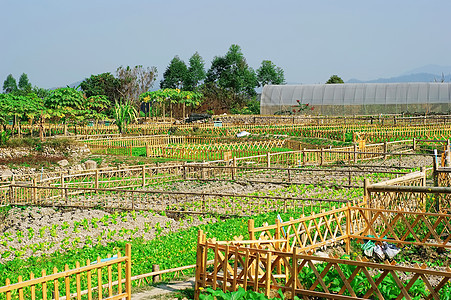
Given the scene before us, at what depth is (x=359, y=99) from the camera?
211 feet

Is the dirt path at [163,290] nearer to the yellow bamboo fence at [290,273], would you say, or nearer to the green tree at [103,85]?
the yellow bamboo fence at [290,273]

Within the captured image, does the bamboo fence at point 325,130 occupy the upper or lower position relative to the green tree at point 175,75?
lower

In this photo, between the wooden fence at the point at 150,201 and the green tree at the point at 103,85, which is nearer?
the wooden fence at the point at 150,201

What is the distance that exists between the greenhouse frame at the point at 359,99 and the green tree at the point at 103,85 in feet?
66.2

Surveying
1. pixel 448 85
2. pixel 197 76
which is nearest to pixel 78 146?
pixel 448 85

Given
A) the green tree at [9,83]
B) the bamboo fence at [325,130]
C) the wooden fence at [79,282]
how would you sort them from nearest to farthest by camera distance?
the wooden fence at [79,282]
the bamboo fence at [325,130]
the green tree at [9,83]

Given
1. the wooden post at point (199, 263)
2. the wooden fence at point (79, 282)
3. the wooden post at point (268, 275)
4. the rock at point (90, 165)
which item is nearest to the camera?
the wooden fence at point (79, 282)

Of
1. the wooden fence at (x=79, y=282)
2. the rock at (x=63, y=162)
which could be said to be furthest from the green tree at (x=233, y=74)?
the wooden fence at (x=79, y=282)

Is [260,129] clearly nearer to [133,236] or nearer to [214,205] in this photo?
[214,205]

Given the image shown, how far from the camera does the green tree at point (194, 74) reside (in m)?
92.1

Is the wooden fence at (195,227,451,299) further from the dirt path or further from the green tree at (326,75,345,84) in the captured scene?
the green tree at (326,75,345,84)

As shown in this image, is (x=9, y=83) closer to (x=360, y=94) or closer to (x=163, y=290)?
(x=360, y=94)

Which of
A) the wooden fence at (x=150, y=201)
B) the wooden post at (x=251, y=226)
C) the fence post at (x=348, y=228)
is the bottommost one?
the wooden fence at (x=150, y=201)

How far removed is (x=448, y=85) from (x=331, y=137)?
1001 inches
